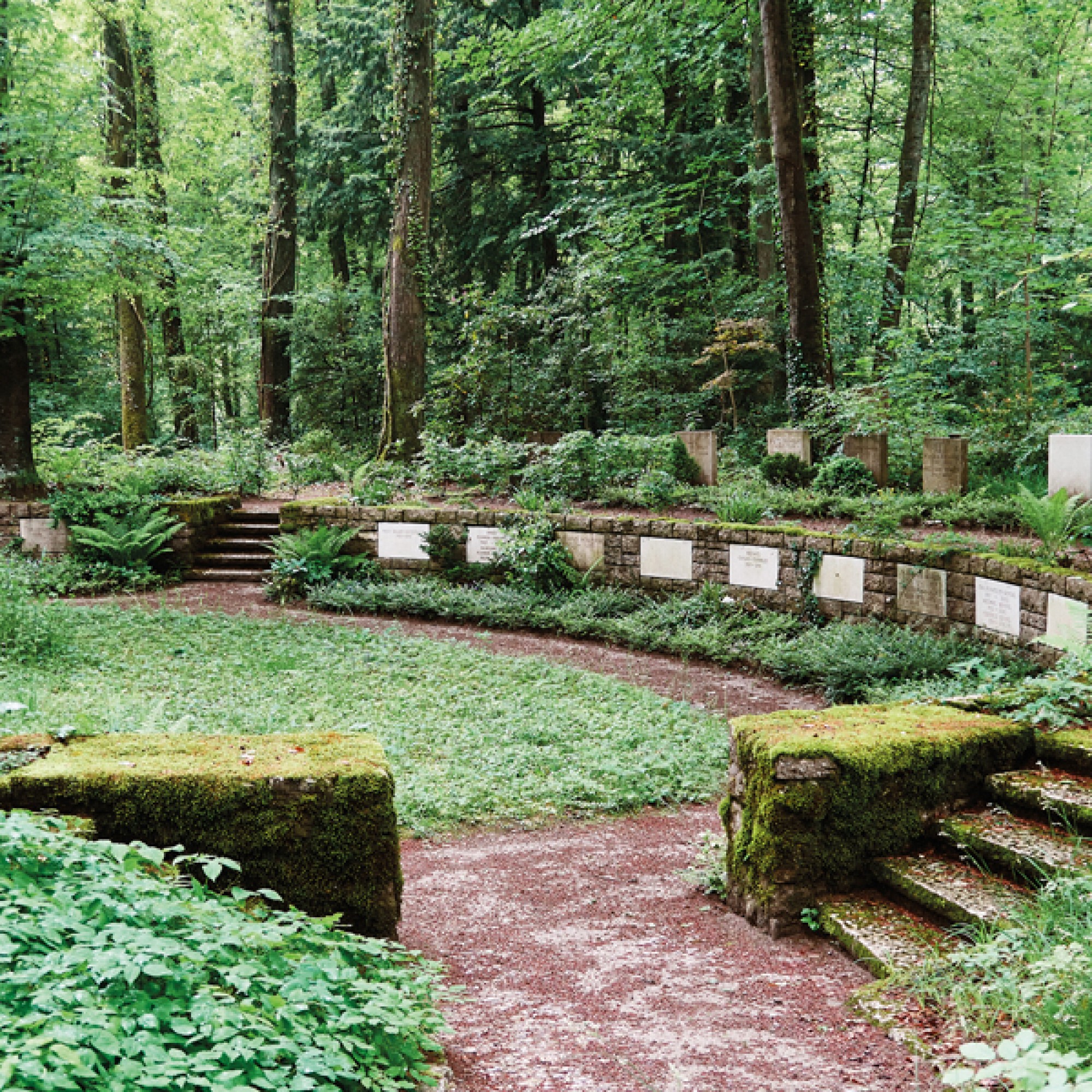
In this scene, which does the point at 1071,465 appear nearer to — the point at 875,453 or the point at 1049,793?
the point at 875,453

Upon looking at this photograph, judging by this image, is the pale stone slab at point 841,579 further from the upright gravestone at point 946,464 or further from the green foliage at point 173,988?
Answer: the green foliage at point 173,988

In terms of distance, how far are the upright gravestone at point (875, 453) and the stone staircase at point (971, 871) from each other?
723 centimetres

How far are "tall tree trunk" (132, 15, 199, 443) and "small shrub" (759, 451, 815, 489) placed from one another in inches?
359

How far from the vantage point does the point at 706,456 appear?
39.6 feet

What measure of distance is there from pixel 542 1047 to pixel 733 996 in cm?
71

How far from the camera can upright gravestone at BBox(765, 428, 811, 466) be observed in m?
11.7

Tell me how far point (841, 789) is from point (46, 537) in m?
11.8

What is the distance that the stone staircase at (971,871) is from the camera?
125 inches

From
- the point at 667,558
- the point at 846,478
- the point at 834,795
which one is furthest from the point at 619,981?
the point at 846,478

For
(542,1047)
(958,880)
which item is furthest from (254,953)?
(958,880)

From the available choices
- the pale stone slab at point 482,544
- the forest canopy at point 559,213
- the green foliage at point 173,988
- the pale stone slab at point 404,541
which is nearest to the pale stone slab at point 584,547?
the pale stone slab at point 482,544

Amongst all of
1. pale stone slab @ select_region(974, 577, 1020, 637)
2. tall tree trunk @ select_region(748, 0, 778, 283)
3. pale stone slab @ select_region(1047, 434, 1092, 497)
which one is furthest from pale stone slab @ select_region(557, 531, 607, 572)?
tall tree trunk @ select_region(748, 0, 778, 283)

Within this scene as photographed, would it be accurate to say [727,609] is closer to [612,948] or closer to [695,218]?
[612,948]

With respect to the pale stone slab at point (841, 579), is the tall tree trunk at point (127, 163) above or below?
above
